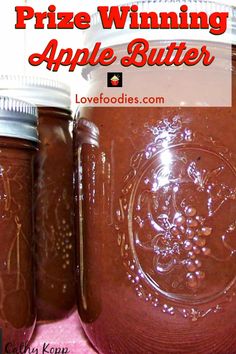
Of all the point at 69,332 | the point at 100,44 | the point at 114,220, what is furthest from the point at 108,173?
the point at 69,332

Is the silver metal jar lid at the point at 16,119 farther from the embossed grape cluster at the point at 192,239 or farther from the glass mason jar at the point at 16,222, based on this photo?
the embossed grape cluster at the point at 192,239

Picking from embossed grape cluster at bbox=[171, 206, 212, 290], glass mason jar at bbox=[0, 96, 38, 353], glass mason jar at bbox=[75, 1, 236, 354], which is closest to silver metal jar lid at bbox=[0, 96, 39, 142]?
glass mason jar at bbox=[0, 96, 38, 353]

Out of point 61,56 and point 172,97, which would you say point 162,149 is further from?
point 61,56

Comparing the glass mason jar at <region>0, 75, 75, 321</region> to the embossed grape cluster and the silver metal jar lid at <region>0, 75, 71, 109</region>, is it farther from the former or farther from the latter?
the embossed grape cluster

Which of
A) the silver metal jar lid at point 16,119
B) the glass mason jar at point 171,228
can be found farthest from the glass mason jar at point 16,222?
the glass mason jar at point 171,228

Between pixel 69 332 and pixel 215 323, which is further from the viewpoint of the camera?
pixel 69 332

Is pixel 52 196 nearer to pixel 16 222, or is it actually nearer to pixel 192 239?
pixel 16 222
